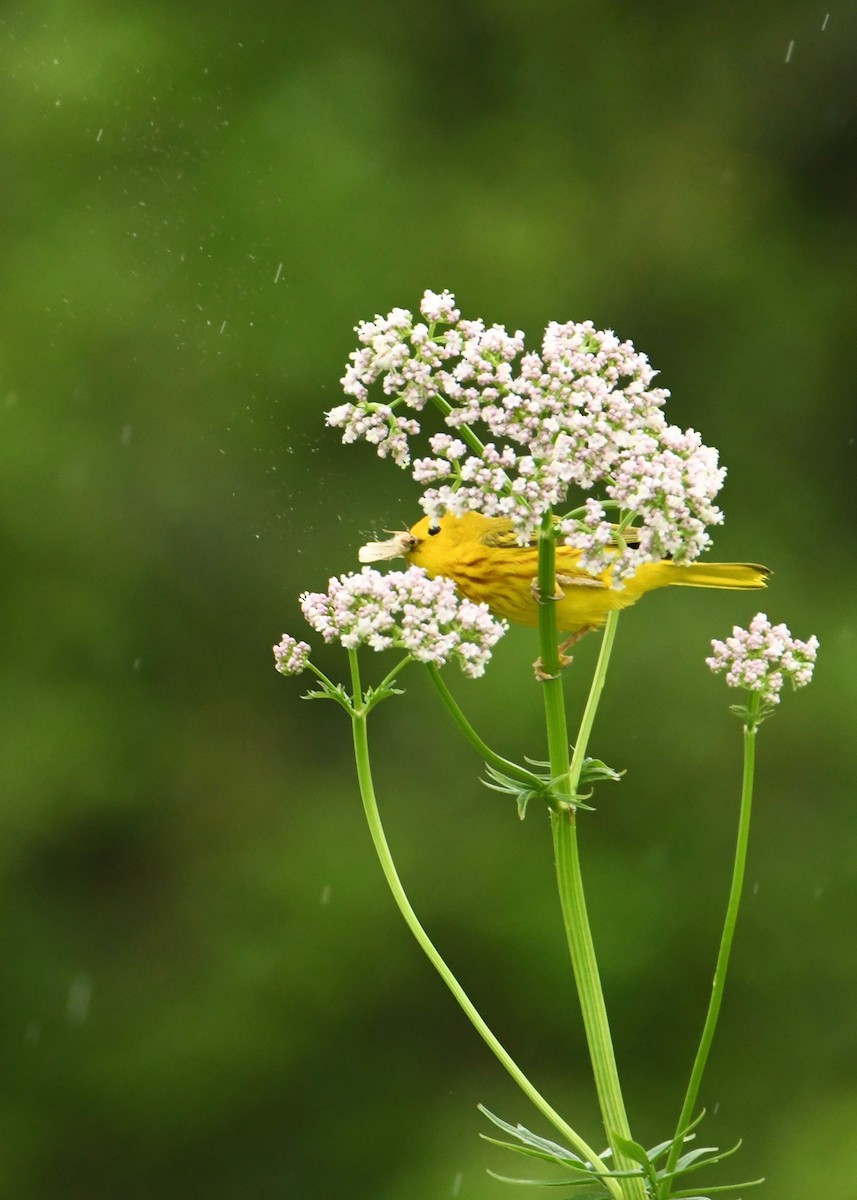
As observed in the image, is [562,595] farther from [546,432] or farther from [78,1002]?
[78,1002]

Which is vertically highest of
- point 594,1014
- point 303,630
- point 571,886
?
point 303,630

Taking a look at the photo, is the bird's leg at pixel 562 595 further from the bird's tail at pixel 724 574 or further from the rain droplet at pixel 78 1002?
the rain droplet at pixel 78 1002

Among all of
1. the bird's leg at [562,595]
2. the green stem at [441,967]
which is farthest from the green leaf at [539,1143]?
the bird's leg at [562,595]

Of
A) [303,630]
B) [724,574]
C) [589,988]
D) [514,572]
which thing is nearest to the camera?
[589,988]

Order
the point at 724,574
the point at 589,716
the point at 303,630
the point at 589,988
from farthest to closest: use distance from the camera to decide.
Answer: the point at 303,630, the point at 724,574, the point at 589,716, the point at 589,988

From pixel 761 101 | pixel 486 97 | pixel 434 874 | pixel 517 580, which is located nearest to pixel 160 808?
pixel 434 874

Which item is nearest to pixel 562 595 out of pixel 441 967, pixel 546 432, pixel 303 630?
pixel 546 432

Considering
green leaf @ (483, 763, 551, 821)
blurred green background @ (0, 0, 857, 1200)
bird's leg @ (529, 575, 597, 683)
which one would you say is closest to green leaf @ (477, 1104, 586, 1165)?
green leaf @ (483, 763, 551, 821)
